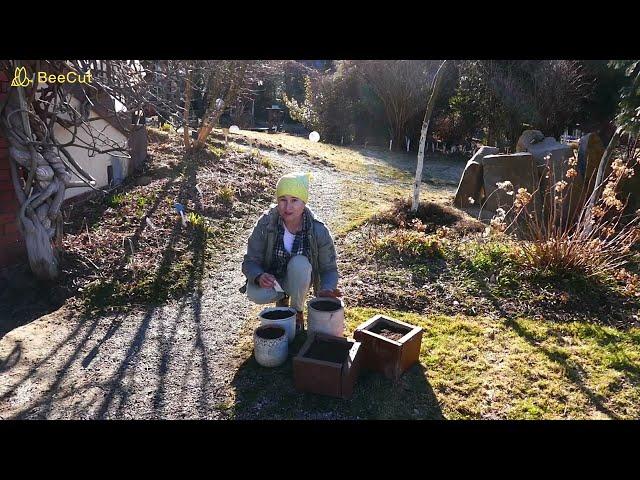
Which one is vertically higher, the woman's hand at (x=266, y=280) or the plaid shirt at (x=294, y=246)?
the plaid shirt at (x=294, y=246)

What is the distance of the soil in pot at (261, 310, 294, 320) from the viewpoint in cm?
345

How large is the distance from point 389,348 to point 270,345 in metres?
0.80

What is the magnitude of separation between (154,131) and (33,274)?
7.82m

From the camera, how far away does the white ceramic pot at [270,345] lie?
3215 mm

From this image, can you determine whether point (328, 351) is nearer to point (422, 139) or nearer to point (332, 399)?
point (332, 399)

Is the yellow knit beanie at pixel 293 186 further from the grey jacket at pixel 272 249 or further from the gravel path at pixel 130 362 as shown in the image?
the gravel path at pixel 130 362

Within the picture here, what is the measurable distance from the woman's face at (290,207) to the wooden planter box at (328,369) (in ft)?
3.01

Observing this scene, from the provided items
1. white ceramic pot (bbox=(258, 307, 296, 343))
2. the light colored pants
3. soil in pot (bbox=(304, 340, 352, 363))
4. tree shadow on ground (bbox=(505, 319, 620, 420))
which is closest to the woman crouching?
the light colored pants

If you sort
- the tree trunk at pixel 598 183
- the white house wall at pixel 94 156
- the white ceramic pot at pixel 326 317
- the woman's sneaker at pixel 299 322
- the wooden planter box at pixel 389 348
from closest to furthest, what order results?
1. the wooden planter box at pixel 389 348
2. the white ceramic pot at pixel 326 317
3. the woman's sneaker at pixel 299 322
4. the tree trunk at pixel 598 183
5. the white house wall at pixel 94 156

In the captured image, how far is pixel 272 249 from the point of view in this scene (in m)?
3.55

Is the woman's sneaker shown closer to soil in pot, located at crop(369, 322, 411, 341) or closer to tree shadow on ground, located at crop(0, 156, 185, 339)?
soil in pot, located at crop(369, 322, 411, 341)

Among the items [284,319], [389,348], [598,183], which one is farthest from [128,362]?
[598,183]

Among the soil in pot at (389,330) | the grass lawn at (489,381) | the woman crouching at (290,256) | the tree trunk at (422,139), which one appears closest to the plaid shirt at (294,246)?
the woman crouching at (290,256)

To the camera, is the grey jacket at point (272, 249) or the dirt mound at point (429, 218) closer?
the grey jacket at point (272, 249)
